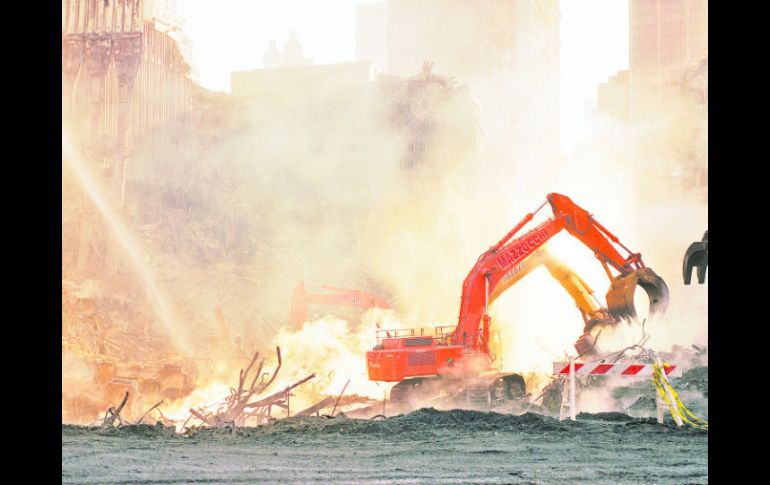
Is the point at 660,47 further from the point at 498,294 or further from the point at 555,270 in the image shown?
the point at 498,294

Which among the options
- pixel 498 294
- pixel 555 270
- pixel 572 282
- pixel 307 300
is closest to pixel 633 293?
pixel 572 282

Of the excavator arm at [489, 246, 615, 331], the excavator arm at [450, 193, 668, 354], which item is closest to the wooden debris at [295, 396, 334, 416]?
the excavator arm at [450, 193, 668, 354]

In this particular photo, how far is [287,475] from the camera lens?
324 inches

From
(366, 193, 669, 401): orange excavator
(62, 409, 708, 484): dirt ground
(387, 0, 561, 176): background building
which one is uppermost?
(387, 0, 561, 176): background building

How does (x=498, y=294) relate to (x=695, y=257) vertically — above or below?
below

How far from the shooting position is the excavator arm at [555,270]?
1334 cm

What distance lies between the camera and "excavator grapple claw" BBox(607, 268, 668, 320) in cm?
1335

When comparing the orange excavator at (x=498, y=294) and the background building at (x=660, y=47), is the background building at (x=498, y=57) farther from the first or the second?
the orange excavator at (x=498, y=294)

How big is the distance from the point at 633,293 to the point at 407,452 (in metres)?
5.54

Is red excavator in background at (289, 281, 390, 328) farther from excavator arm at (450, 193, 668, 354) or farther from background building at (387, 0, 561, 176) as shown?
background building at (387, 0, 561, 176)

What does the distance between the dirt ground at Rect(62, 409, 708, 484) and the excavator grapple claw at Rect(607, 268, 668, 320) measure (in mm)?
2290

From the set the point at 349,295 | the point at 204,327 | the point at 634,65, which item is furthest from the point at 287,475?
the point at 634,65

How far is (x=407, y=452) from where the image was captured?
31.4 ft
